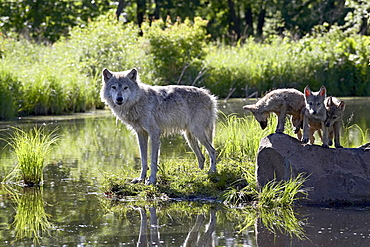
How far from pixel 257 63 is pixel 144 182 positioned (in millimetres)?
15560

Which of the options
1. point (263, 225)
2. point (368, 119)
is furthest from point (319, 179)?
point (368, 119)

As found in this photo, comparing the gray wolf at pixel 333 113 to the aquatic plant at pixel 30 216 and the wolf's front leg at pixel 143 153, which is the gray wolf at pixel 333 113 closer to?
the wolf's front leg at pixel 143 153

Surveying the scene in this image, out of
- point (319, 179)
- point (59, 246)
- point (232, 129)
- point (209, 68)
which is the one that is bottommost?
point (59, 246)

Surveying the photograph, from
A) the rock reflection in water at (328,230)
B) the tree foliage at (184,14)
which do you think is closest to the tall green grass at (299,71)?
the tree foliage at (184,14)

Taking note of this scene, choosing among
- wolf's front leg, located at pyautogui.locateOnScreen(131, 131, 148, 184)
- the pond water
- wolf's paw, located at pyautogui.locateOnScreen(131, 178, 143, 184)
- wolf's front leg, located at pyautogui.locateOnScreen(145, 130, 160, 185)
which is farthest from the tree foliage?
the pond water

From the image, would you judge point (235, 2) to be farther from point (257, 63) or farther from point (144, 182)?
point (144, 182)

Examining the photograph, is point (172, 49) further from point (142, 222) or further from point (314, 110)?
point (142, 222)

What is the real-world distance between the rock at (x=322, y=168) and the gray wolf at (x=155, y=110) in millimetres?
1617

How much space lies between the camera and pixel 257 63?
24047 millimetres

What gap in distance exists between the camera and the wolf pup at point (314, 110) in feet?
25.1

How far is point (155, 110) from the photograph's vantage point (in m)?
9.30

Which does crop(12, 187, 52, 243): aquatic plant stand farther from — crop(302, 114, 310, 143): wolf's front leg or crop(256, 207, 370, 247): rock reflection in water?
crop(302, 114, 310, 143): wolf's front leg

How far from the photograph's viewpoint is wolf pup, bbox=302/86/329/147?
764cm

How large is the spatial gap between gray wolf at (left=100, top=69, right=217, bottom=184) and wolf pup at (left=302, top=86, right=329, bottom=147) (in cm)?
209
